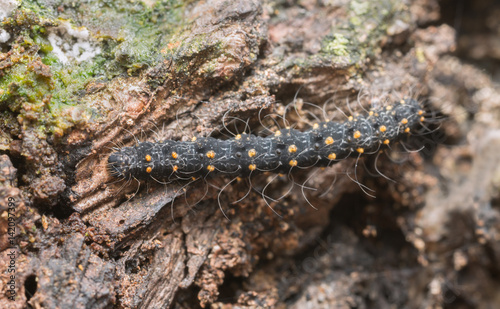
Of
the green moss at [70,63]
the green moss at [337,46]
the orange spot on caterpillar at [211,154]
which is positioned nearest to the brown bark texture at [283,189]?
the green moss at [337,46]

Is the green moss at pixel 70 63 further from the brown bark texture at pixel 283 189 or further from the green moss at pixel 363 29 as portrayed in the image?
the green moss at pixel 363 29

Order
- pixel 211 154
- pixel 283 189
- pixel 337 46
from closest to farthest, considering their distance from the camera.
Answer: pixel 211 154
pixel 337 46
pixel 283 189

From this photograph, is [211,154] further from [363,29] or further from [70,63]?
[363,29]

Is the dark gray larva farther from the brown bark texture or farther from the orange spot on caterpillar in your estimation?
the brown bark texture

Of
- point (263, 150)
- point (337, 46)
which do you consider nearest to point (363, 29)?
point (337, 46)

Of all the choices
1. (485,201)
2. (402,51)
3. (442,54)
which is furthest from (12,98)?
(485,201)

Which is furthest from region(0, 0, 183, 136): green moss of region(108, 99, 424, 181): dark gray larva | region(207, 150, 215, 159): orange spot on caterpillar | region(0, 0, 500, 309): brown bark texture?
region(207, 150, 215, 159): orange spot on caterpillar

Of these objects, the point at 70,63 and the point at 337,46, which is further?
the point at 337,46

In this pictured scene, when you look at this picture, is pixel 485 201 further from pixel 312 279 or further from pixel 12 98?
pixel 12 98
